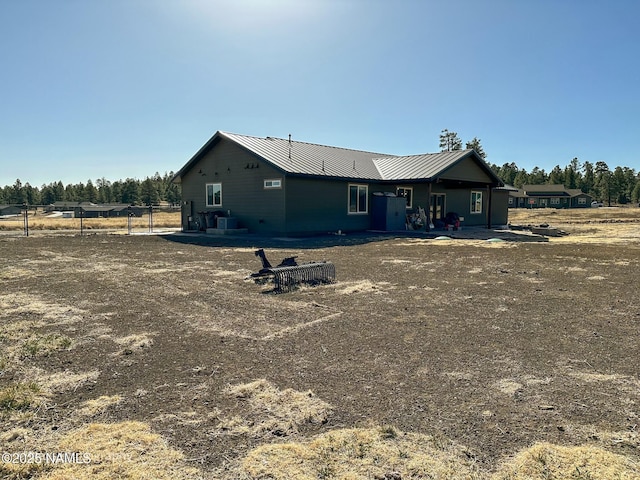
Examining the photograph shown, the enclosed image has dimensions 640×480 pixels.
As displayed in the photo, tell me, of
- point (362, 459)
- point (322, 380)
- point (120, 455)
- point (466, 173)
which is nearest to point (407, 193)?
point (466, 173)

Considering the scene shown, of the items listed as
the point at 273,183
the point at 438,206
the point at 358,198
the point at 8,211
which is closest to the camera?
the point at 273,183

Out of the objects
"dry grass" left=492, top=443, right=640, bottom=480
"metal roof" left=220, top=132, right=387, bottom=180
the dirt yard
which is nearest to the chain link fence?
"metal roof" left=220, top=132, right=387, bottom=180

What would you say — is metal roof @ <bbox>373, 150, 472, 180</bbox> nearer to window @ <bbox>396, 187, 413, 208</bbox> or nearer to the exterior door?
window @ <bbox>396, 187, 413, 208</bbox>

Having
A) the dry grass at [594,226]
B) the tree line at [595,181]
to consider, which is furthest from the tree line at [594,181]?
the dry grass at [594,226]

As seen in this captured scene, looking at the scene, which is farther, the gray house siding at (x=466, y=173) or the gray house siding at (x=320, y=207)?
the gray house siding at (x=466, y=173)

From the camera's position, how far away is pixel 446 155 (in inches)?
923

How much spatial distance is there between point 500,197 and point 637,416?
92.7 ft

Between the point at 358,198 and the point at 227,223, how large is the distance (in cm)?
632

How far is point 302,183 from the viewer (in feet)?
61.3

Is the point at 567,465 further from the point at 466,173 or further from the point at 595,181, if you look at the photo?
the point at 595,181

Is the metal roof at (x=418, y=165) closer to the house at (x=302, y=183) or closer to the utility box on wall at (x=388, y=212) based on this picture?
the house at (x=302, y=183)

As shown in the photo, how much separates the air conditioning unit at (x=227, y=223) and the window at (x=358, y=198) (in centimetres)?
546

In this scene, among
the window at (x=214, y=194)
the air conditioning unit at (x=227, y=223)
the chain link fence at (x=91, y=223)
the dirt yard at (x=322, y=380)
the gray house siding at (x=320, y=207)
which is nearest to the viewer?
the dirt yard at (x=322, y=380)

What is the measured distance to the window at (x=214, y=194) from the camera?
70.0 feet
